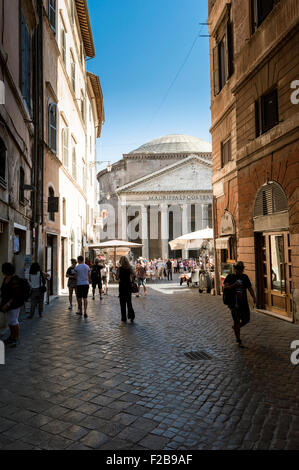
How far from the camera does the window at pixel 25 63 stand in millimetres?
8672

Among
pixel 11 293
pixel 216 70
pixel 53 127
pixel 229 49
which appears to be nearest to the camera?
pixel 11 293

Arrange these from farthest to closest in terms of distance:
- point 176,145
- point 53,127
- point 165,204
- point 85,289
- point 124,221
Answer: point 176,145, point 124,221, point 165,204, point 53,127, point 85,289

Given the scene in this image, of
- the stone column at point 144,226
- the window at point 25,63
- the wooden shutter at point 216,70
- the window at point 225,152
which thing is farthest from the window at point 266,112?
the stone column at point 144,226

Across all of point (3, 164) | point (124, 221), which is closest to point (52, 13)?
point (3, 164)

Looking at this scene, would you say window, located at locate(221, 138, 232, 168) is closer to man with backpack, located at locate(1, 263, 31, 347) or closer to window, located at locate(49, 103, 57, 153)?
window, located at locate(49, 103, 57, 153)

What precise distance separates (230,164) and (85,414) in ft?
30.8

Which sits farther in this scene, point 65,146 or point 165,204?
point 165,204

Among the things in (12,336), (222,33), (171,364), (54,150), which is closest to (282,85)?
(222,33)

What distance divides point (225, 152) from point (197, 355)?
8.60 m

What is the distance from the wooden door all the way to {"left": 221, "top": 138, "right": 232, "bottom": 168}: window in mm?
3908

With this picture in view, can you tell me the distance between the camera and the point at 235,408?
11.4ft

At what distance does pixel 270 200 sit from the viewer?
27.7 feet

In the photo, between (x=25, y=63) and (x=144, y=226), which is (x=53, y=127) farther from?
(x=144, y=226)
